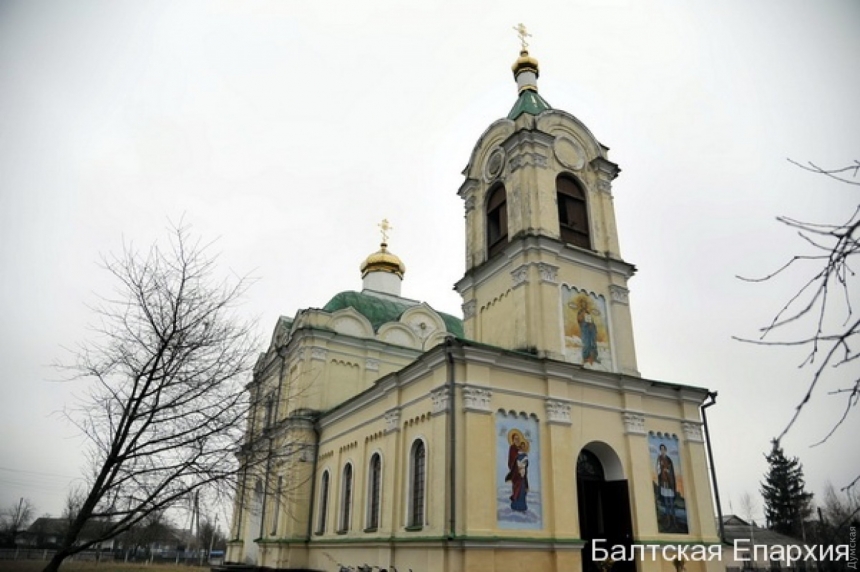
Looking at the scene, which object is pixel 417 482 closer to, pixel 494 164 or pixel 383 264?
pixel 494 164

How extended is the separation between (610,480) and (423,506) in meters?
5.37

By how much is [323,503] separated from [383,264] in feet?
44.7

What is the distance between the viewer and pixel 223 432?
9.15m

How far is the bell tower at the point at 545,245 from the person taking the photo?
16.0 meters

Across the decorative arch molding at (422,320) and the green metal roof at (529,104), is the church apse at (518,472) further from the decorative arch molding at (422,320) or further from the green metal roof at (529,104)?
the decorative arch molding at (422,320)

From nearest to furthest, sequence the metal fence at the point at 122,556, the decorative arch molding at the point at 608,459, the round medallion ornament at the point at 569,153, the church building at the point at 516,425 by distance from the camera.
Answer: the church building at the point at 516,425 < the decorative arch molding at the point at 608,459 < the round medallion ornament at the point at 569,153 < the metal fence at the point at 122,556

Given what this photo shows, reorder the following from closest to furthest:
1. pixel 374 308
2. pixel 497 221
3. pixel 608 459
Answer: pixel 608 459
pixel 497 221
pixel 374 308

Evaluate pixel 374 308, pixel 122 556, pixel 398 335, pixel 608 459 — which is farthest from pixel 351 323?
pixel 122 556

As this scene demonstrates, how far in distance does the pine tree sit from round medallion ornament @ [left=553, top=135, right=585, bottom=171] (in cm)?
4112

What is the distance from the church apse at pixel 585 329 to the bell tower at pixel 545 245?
33 mm

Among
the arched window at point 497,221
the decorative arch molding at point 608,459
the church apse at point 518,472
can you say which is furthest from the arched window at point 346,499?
the arched window at point 497,221

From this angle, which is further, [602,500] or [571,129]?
[571,129]

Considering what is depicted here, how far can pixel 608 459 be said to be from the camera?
603 inches

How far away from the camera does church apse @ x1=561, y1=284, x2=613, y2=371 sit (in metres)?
16.0
